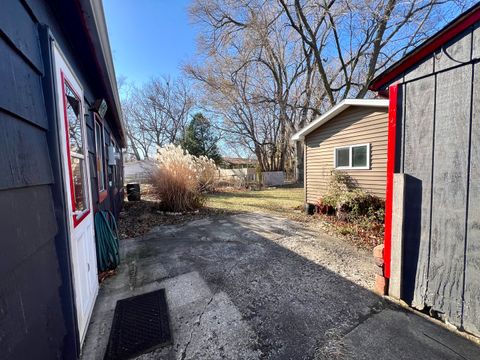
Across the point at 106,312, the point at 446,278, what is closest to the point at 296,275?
the point at 446,278

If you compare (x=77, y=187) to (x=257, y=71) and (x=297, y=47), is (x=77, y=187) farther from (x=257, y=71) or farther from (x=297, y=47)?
(x=297, y=47)

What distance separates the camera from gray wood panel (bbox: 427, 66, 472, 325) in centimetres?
167

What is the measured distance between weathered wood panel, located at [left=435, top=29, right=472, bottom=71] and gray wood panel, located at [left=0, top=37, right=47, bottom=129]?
276 centimetres

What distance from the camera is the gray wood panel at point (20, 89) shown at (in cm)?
89

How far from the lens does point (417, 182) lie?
1.93 m

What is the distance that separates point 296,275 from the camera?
271 cm

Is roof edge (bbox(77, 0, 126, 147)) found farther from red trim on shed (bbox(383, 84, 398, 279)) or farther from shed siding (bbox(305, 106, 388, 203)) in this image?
shed siding (bbox(305, 106, 388, 203))

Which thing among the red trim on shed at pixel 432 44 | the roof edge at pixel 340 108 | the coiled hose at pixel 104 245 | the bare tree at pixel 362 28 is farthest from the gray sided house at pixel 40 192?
the bare tree at pixel 362 28

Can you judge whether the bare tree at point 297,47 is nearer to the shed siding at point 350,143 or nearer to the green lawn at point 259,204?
the shed siding at point 350,143

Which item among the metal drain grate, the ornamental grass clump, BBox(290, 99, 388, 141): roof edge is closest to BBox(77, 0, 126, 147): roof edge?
the metal drain grate

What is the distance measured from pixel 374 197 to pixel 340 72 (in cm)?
1121

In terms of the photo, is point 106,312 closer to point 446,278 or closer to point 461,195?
point 446,278

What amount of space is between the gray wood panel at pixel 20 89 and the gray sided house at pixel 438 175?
8.74ft

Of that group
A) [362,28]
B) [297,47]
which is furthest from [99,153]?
[297,47]
